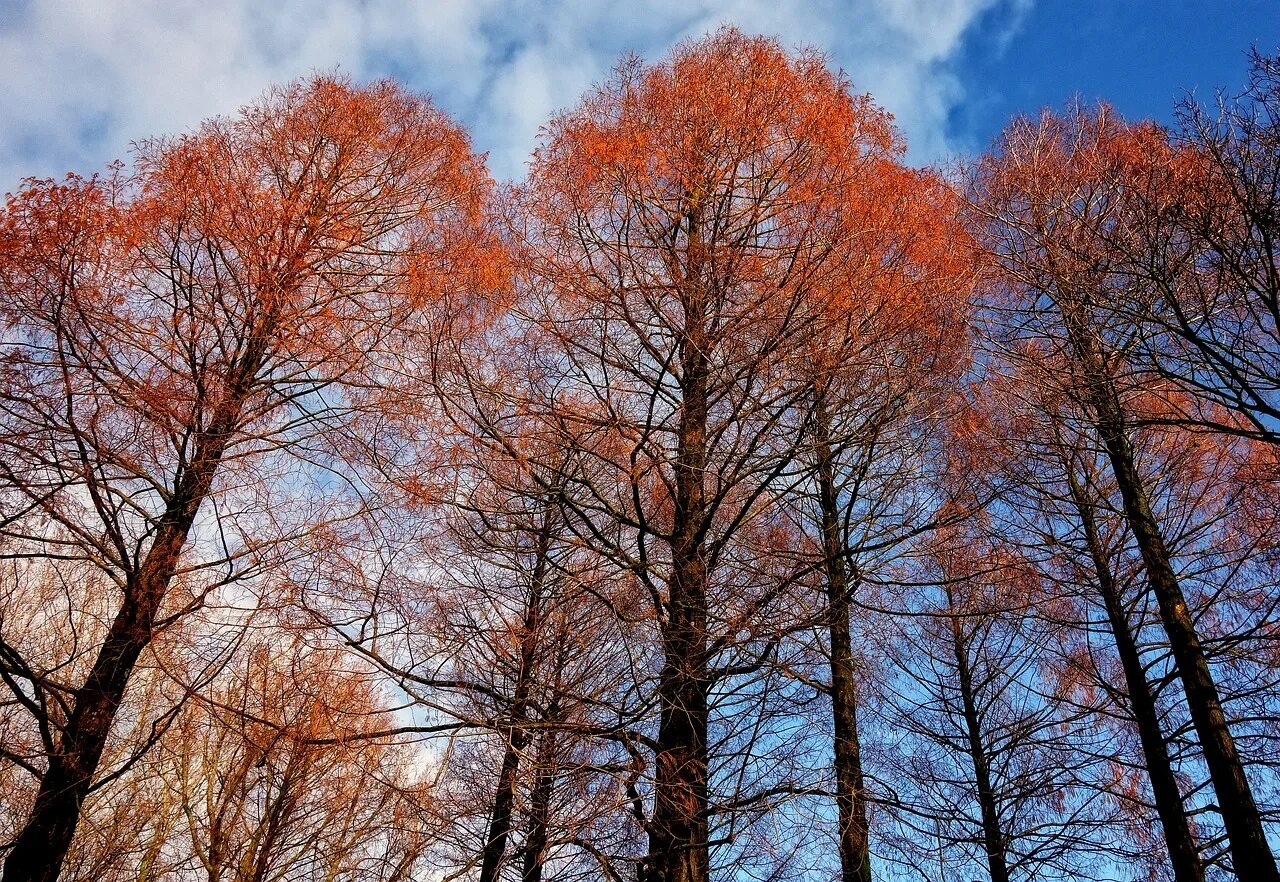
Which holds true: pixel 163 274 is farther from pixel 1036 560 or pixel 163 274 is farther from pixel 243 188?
pixel 1036 560

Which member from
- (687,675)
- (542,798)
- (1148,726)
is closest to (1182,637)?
(1148,726)

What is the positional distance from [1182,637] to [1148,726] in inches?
36.1

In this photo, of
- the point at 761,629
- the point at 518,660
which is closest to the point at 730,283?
the point at 761,629

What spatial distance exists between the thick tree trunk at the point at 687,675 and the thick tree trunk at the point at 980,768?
4.90 m

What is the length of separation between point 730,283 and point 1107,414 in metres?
3.76

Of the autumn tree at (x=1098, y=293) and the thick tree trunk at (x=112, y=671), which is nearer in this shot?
the thick tree trunk at (x=112, y=671)

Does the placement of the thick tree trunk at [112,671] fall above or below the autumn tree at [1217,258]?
below

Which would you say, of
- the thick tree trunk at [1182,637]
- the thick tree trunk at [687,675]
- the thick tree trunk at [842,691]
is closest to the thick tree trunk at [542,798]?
the thick tree trunk at [687,675]

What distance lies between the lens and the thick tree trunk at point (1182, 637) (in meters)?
5.95

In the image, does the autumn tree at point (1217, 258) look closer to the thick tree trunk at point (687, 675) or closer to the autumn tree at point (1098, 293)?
the autumn tree at point (1098, 293)

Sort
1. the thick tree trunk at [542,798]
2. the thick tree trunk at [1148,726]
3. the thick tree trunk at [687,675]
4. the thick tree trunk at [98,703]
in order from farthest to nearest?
the thick tree trunk at [1148,726]
the thick tree trunk at [542,798]
the thick tree trunk at [98,703]
the thick tree trunk at [687,675]

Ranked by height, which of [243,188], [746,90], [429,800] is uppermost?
[746,90]

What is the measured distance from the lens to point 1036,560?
762cm

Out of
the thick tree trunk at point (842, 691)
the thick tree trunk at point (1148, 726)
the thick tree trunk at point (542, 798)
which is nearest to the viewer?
the thick tree trunk at point (542, 798)
